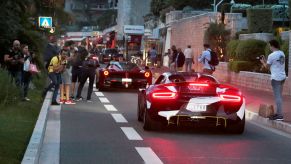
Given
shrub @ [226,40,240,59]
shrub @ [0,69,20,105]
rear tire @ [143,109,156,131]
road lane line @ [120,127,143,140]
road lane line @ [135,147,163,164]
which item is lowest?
road lane line @ [120,127,143,140]

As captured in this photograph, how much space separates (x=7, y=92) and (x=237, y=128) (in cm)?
578

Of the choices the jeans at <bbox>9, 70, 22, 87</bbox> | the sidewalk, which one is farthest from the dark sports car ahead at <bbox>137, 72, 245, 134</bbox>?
the jeans at <bbox>9, 70, 22, 87</bbox>

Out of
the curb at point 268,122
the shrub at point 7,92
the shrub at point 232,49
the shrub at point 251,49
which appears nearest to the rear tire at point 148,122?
the curb at point 268,122

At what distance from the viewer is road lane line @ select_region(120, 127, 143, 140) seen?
11670 mm

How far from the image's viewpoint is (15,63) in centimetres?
1720

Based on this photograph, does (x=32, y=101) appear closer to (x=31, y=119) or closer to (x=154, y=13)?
(x=31, y=119)

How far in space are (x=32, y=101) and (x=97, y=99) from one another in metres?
3.66

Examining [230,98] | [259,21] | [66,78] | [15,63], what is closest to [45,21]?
[259,21]

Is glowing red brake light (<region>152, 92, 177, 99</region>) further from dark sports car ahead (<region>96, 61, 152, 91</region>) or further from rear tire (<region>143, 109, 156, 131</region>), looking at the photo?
dark sports car ahead (<region>96, 61, 152, 91</region>)

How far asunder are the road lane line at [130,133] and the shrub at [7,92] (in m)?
3.41

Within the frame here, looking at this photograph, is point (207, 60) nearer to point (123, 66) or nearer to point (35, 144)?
point (123, 66)

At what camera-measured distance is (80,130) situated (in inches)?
492

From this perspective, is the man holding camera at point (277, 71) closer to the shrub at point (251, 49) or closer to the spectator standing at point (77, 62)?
the spectator standing at point (77, 62)

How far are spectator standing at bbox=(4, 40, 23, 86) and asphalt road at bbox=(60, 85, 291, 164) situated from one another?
9.10 ft
